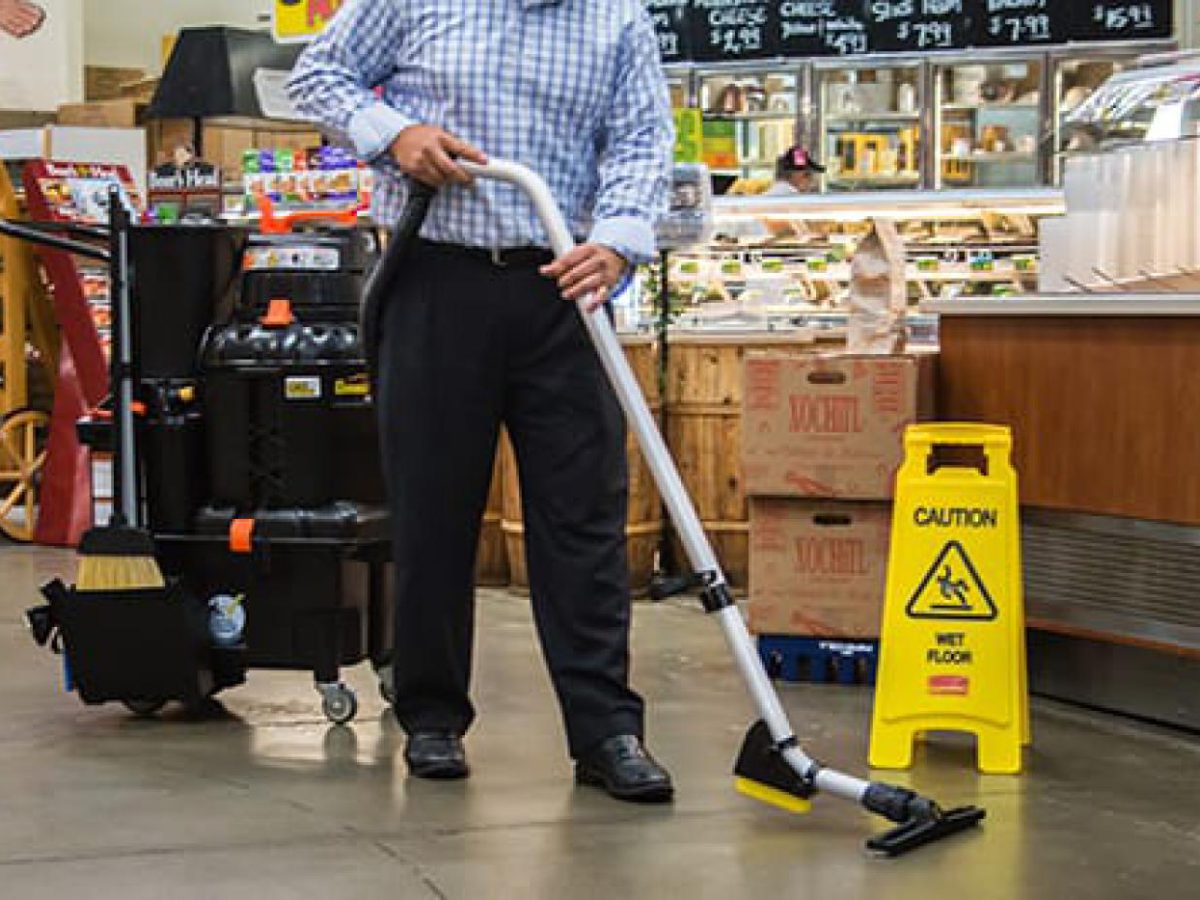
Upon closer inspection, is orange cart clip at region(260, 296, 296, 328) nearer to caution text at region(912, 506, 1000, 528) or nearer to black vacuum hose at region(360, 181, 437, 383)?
black vacuum hose at region(360, 181, 437, 383)

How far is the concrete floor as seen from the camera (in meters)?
3.66

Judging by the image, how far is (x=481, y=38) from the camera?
4.29 meters

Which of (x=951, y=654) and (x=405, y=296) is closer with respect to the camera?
(x=405, y=296)

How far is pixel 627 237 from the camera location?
165 inches

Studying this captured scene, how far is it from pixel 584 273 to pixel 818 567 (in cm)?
210

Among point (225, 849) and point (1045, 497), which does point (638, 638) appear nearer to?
point (1045, 497)

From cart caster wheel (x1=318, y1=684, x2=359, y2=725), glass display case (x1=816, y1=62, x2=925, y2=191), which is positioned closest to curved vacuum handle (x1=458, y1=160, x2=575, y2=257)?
cart caster wheel (x1=318, y1=684, x2=359, y2=725)

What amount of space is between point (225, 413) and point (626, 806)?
1.52 metres

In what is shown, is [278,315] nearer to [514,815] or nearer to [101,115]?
[514,815]

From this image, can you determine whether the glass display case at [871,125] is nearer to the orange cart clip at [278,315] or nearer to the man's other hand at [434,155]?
the orange cart clip at [278,315]

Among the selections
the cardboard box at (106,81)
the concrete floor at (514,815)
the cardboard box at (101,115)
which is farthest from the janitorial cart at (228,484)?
the cardboard box at (106,81)

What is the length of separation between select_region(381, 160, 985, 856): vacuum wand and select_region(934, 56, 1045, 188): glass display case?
888 centimetres

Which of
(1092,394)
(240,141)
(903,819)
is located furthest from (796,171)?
(903,819)

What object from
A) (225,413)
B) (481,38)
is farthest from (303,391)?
(481,38)
